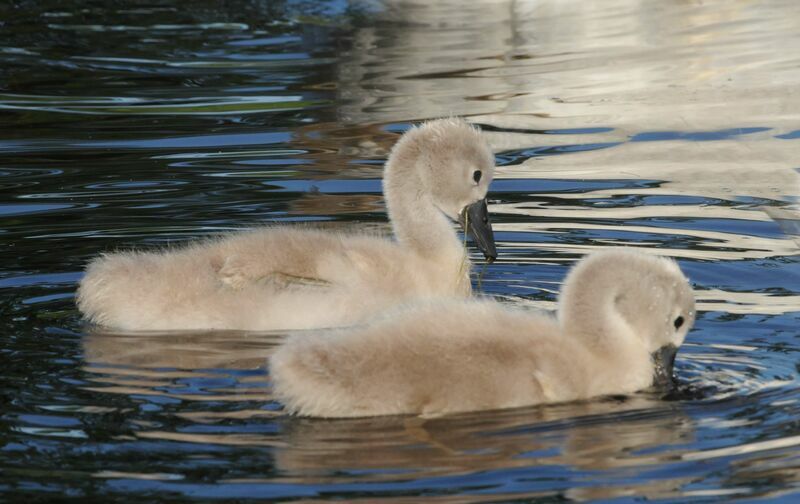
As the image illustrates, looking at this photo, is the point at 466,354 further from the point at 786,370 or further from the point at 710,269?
the point at 710,269

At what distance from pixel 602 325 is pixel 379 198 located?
4123mm

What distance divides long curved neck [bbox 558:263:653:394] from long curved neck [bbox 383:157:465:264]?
5.75ft

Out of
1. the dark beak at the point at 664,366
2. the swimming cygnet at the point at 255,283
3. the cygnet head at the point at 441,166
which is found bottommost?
the dark beak at the point at 664,366

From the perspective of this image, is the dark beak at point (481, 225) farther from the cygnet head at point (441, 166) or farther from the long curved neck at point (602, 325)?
the long curved neck at point (602, 325)

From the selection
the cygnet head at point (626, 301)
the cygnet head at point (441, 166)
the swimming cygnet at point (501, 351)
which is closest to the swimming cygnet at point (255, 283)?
the cygnet head at point (441, 166)

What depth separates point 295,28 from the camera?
17.6 meters

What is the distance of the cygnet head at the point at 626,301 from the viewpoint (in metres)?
6.25

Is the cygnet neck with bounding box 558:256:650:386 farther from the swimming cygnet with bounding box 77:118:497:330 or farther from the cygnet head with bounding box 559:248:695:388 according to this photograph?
the swimming cygnet with bounding box 77:118:497:330

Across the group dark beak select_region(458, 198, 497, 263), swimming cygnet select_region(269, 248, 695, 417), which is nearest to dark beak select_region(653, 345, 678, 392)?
swimming cygnet select_region(269, 248, 695, 417)

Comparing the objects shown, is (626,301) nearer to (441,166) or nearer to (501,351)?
(501,351)

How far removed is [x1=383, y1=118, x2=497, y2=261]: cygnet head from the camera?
7.98 meters

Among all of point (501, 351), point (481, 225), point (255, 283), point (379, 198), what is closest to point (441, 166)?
point (481, 225)

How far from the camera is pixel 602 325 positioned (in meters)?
6.27

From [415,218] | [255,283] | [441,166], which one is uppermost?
[441,166]
